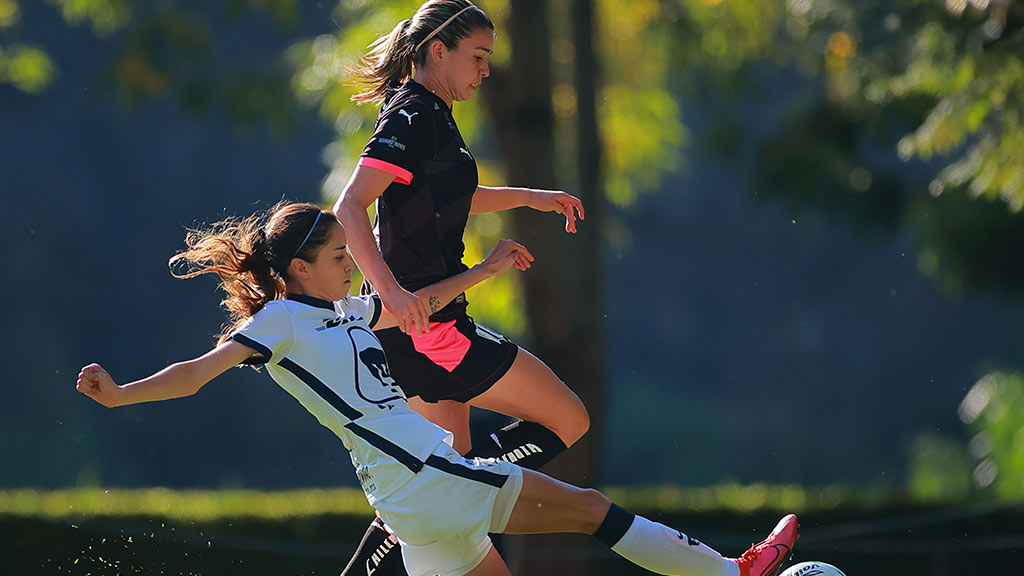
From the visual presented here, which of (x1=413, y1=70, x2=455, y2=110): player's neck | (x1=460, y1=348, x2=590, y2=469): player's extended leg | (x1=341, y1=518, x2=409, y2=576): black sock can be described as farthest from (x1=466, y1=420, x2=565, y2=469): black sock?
(x1=413, y1=70, x2=455, y2=110): player's neck

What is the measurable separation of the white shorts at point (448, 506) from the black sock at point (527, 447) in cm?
63

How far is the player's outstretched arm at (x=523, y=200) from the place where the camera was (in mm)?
4539

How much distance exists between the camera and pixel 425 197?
4129mm

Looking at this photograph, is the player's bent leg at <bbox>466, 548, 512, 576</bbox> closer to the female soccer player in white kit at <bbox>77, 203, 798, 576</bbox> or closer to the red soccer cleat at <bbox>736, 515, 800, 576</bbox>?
the female soccer player in white kit at <bbox>77, 203, 798, 576</bbox>

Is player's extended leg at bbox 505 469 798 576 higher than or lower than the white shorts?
higher

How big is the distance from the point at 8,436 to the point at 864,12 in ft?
66.9

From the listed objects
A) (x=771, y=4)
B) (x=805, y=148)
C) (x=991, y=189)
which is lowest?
(x=991, y=189)

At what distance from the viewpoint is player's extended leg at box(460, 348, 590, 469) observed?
→ 14.1 ft

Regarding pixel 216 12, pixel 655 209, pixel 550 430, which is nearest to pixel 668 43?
pixel 550 430

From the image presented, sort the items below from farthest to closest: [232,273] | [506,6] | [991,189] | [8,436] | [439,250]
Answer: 1. [8,436]
2. [506,6]
3. [991,189]
4. [439,250]
5. [232,273]

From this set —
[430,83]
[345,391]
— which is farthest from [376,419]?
[430,83]

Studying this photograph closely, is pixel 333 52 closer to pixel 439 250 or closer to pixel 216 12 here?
pixel 439 250

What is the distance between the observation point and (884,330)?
1359 inches

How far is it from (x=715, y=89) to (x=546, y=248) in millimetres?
4037
